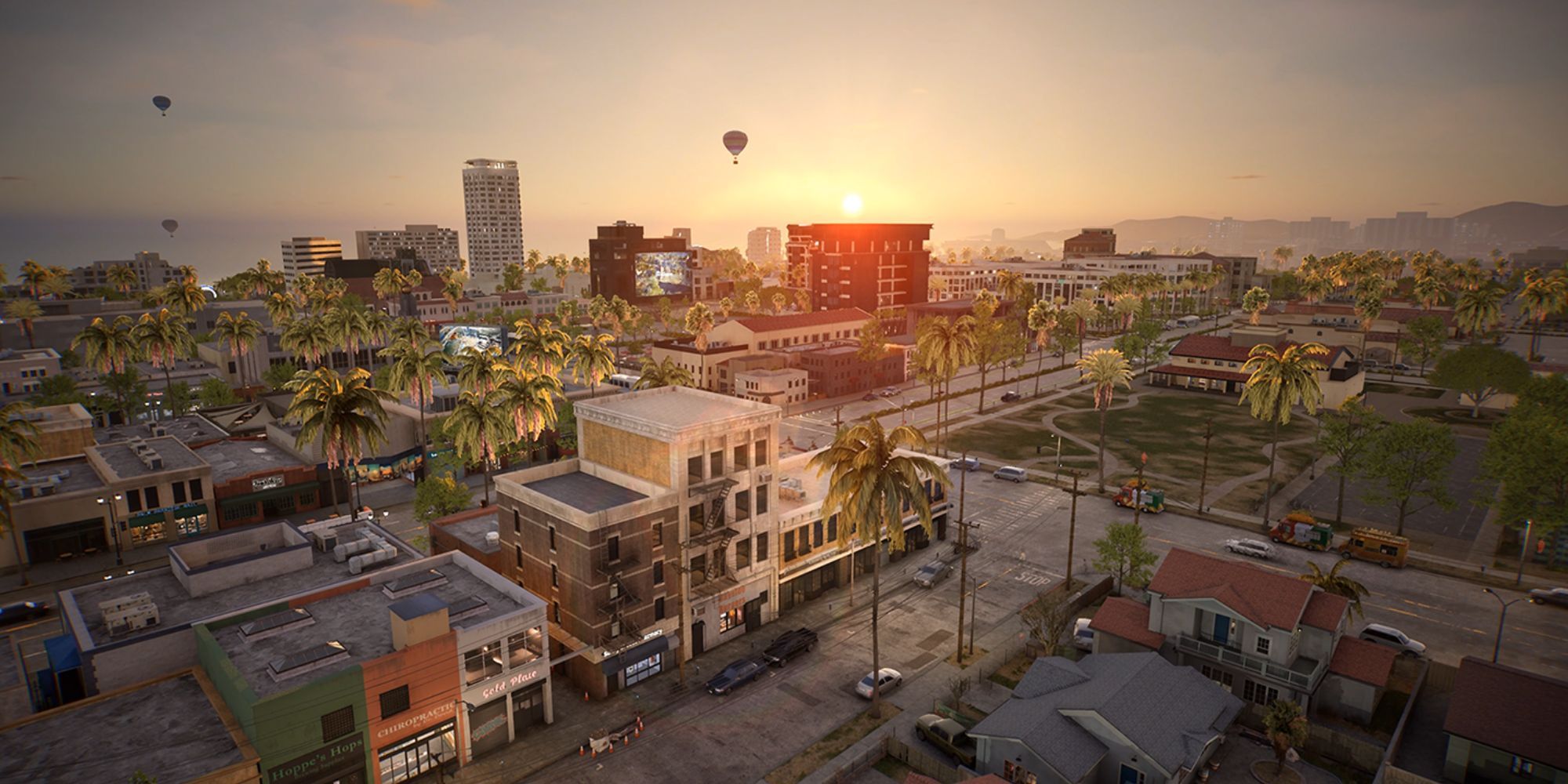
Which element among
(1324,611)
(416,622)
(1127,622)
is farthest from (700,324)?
(1324,611)

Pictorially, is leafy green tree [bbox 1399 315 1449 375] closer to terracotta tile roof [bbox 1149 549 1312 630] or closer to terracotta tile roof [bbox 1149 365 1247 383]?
terracotta tile roof [bbox 1149 365 1247 383]

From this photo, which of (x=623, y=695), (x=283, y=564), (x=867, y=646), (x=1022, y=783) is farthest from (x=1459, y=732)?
(x=283, y=564)

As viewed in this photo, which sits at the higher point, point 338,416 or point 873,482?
point 338,416

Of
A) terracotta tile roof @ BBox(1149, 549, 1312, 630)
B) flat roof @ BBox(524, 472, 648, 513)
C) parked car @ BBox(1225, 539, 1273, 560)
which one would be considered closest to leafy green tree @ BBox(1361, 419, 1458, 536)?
parked car @ BBox(1225, 539, 1273, 560)

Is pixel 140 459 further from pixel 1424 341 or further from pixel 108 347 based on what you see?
pixel 1424 341

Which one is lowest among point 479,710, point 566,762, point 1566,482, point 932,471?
point 566,762

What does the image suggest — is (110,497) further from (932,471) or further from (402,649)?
(932,471)

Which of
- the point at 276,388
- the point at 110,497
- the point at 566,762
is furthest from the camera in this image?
the point at 276,388
